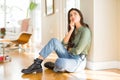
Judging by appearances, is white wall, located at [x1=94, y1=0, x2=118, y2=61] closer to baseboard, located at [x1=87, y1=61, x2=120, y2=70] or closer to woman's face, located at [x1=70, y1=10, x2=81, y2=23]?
baseboard, located at [x1=87, y1=61, x2=120, y2=70]

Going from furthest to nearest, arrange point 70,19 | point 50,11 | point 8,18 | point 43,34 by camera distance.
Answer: point 8,18
point 43,34
point 50,11
point 70,19

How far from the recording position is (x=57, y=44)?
126 inches

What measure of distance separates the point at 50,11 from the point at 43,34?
896mm

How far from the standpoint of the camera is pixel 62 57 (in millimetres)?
3311

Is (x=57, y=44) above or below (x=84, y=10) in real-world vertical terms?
below

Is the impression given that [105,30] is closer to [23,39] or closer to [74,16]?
[74,16]

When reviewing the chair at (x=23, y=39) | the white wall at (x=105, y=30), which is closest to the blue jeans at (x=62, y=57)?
the white wall at (x=105, y=30)

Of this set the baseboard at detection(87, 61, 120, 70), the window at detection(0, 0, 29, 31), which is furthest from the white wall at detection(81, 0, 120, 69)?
the window at detection(0, 0, 29, 31)

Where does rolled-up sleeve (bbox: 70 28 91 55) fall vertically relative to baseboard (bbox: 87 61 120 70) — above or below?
above

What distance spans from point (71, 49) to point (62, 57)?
18cm

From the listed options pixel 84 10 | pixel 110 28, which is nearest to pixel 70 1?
pixel 84 10

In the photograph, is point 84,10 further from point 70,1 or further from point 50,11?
point 50,11

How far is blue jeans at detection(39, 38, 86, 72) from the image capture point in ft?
10.2

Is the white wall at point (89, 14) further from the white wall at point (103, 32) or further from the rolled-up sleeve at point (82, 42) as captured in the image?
the rolled-up sleeve at point (82, 42)
